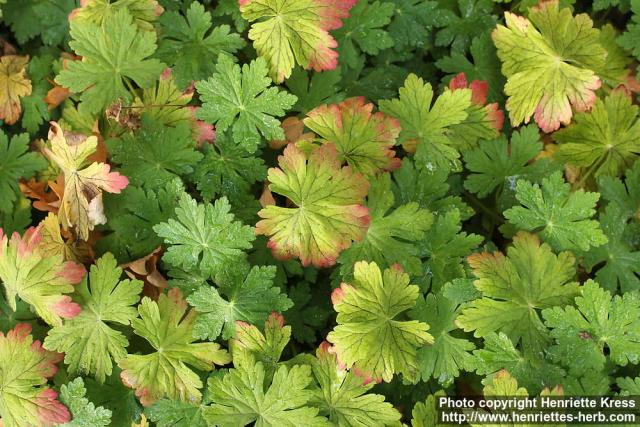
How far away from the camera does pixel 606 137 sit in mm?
2678

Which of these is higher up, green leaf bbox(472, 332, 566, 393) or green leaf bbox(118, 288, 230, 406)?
green leaf bbox(118, 288, 230, 406)

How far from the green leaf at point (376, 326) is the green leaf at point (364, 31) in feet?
3.61

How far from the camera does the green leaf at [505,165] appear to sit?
2.67 metres

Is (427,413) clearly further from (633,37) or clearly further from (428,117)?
(633,37)

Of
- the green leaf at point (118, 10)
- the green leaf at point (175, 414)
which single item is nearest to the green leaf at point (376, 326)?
the green leaf at point (175, 414)

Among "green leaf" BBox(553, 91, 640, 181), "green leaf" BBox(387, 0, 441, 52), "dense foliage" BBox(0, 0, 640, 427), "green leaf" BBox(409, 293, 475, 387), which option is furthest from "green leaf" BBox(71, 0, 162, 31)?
"green leaf" BBox(553, 91, 640, 181)

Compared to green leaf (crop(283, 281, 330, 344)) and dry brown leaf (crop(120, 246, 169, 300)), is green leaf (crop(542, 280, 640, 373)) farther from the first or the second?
dry brown leaf (crop(120, 246, 169, 300))

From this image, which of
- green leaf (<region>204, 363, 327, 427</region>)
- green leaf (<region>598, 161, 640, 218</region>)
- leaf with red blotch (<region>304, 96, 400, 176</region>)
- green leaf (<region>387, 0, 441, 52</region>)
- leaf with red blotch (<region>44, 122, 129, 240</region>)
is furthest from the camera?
green leaf (<region>387, 0, 441, 52</region>)

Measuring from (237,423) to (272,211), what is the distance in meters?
0.75

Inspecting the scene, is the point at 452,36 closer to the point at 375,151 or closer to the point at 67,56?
the point at 375,151

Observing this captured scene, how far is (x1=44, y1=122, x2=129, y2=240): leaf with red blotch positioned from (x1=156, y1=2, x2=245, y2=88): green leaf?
533 millimetres

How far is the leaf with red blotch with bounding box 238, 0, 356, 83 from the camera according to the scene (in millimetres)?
2521

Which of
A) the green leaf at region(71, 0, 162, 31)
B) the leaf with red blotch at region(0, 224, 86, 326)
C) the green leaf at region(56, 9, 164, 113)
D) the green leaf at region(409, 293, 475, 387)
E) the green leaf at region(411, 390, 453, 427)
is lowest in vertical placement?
the green leaf at region(411, 390, 453, 427)

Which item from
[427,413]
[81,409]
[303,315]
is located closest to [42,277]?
[81,409]
